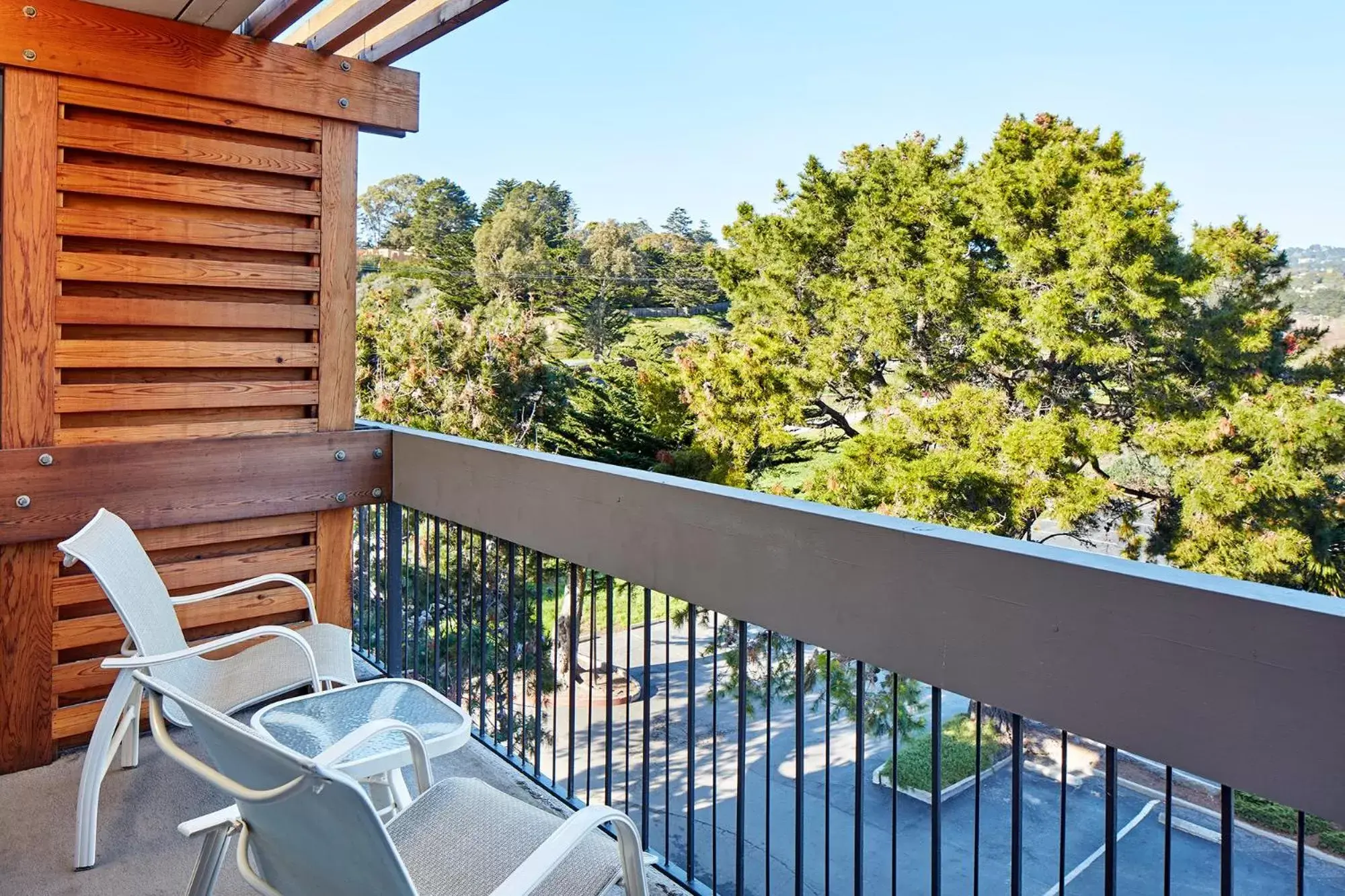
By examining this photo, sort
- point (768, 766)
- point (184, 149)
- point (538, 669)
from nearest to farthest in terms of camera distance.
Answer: point (768, 766) → point (538, 669) → point (184, 149)

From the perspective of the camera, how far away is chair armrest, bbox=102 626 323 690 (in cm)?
181

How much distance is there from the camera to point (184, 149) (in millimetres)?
2760

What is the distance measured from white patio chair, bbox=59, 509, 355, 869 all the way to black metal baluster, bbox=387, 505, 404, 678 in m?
0.72

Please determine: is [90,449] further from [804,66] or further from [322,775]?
[804,66]

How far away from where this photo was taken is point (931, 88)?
21953mm

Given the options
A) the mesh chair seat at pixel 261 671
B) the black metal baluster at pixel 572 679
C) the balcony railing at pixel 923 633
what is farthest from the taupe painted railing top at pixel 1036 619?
the mesh chair seat at pixel 261 671

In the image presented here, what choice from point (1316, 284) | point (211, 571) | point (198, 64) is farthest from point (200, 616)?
point (1316, 284)

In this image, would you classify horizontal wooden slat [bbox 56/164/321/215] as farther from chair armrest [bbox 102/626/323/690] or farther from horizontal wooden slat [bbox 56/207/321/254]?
chair armrest [bbox 102/626/323/690]

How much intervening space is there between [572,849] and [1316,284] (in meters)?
16.7

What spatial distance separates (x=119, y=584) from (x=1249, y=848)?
11075mm

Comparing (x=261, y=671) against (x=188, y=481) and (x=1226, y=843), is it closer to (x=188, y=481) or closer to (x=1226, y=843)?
(x=188, y=481)

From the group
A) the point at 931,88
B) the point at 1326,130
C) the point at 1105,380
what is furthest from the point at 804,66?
the point at 1105,380

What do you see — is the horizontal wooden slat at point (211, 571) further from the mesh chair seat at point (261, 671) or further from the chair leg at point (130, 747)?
the mesh chair seat at point (261, 671)

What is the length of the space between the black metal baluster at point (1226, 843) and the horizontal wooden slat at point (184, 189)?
9.44ft
